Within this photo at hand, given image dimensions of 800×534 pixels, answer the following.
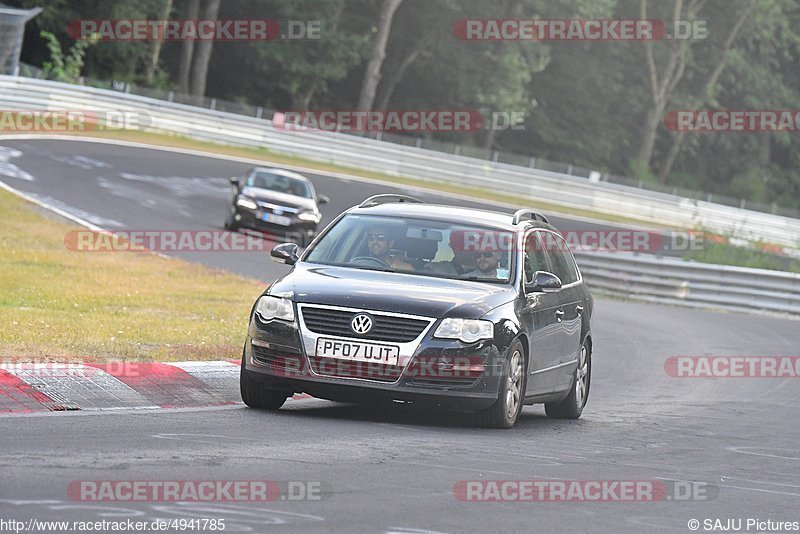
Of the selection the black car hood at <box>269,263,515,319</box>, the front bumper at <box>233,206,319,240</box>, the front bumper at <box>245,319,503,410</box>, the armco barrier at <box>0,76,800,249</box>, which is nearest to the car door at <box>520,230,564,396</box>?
the black car hood at <box>269,263,515,319</box>

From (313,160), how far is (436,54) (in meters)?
24.0

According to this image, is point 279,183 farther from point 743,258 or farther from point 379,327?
point 379,327

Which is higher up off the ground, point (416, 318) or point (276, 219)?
point (416, 318)

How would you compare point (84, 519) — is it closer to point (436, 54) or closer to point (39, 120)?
point (39, 120)

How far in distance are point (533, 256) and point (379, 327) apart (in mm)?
2083

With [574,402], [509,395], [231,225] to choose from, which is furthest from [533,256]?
[231,225]

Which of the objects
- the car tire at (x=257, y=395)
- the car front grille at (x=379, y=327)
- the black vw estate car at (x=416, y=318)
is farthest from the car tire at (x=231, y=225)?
the car front grille at (x=379, y=327)

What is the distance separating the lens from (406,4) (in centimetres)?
6881

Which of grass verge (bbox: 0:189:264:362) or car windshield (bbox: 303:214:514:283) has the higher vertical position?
car windshield (bbox: 303:214:514:283)

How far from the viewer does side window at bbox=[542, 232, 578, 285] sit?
12.0 m

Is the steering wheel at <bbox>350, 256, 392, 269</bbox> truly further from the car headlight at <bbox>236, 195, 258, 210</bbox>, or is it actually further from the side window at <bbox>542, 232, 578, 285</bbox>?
the car headlight at <bbox>236, 195, 258, 210</bbox>

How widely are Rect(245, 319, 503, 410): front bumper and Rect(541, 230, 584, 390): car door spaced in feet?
5.46

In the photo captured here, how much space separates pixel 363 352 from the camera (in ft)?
32.1

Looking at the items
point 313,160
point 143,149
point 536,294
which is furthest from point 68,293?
point 313,160
